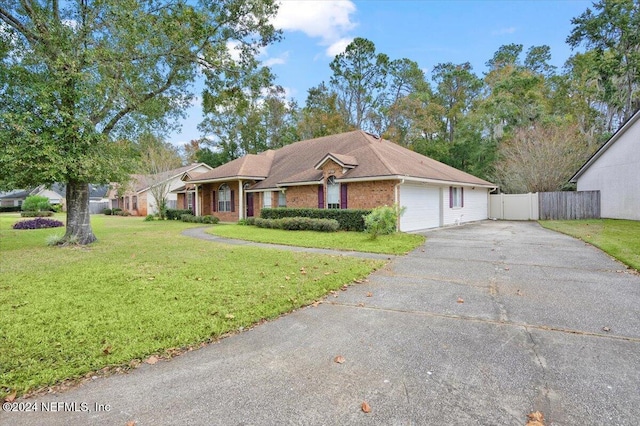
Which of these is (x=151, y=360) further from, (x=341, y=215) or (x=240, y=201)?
(x=240, y=201)

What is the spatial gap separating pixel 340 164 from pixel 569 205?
51.3ft

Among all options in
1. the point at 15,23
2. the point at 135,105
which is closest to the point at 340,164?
the point at 135,105

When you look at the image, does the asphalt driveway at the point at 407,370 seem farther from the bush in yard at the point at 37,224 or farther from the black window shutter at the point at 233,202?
the bush in yard at the point at 37,224

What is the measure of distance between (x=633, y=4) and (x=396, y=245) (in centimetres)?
3258

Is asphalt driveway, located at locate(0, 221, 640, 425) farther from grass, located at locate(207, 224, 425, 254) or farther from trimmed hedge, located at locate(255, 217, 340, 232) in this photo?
trimmed hedge, located at locate(255, 217, 340, 232)

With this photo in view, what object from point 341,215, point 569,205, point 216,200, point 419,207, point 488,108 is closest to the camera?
point 341,215

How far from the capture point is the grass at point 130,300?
3.58m

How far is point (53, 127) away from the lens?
32.5 ft

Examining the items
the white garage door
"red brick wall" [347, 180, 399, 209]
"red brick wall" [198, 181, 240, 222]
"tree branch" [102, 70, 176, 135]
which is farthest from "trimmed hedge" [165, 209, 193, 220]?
the white garage door

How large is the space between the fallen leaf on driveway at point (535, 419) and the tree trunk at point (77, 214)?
14069mm

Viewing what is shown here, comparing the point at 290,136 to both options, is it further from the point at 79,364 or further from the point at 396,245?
the point at 79,364

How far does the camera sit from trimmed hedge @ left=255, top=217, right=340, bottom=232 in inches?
596

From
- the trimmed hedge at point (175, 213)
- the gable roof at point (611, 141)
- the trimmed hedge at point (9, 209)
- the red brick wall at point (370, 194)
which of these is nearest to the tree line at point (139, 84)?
the gable roof at point (611, 141)

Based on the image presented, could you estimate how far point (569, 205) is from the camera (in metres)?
21.3
